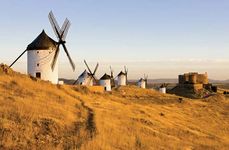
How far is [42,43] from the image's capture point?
4025 cm

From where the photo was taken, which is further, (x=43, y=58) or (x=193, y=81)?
(x=193, y=81)

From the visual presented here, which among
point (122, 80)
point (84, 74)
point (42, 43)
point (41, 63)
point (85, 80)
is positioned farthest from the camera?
point (122, 80)

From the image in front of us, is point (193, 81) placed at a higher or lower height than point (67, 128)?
higher

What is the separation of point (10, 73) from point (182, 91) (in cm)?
5636

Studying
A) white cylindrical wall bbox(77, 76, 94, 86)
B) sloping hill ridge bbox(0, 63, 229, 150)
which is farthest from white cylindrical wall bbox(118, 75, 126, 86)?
sloping hill ridge bbox(0, 63, 229, 150)

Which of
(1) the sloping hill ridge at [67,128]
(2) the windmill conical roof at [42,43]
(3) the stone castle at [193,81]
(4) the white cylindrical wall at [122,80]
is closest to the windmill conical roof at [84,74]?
(4) the white cylindrical wall at [122,80]

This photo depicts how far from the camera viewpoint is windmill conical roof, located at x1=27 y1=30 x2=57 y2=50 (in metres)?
40.1

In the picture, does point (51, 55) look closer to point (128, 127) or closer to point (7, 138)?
point (128, 127)

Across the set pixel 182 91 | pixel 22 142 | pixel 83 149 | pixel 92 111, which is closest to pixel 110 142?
pixel 83 149

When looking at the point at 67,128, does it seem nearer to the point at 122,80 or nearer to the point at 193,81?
the point at 193,81

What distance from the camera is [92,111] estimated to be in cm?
2316

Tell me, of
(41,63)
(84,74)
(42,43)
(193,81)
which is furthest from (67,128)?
(193,81)

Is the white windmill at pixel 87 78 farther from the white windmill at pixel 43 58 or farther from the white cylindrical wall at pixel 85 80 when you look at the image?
the white windmill at pixel 43 58

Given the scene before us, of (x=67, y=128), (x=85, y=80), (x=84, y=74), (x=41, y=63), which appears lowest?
(x=67, y=128)
